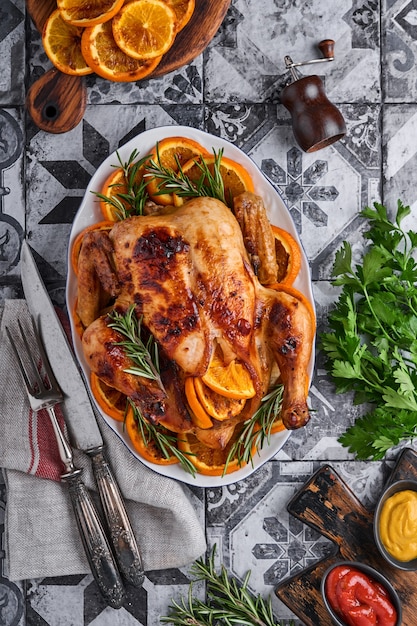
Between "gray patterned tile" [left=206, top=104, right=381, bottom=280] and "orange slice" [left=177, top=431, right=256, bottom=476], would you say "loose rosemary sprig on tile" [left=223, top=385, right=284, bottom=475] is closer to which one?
"orange slice" [left=177, top=431, right=256, bottom=476]

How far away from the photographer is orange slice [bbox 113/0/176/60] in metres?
1.89

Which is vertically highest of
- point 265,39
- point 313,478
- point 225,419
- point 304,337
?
point 265,39

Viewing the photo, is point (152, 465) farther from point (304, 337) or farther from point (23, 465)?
point (304, 337)

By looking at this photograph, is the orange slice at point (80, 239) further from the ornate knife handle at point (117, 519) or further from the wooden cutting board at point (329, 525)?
the wooden cutting board at point (329, 525)

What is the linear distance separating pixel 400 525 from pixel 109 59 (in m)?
1.68

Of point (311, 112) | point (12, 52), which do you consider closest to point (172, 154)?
point (311, 112)

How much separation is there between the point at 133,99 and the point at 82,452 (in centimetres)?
116

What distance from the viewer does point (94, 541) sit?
2.03 meters

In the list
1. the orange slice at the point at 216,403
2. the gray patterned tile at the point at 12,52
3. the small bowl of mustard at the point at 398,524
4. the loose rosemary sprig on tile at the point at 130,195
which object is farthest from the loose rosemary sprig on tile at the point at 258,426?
the gray patterned tile at the point at 12,52

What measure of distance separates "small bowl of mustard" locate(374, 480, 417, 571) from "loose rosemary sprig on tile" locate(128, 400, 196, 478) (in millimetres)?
615

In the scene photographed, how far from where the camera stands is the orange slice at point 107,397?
6.43 feet

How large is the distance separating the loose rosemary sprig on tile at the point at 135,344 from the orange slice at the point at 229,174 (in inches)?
18.2

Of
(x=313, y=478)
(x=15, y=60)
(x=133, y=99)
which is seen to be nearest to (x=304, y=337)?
(x=313, y=478)

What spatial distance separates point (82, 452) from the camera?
2105 millimetres
